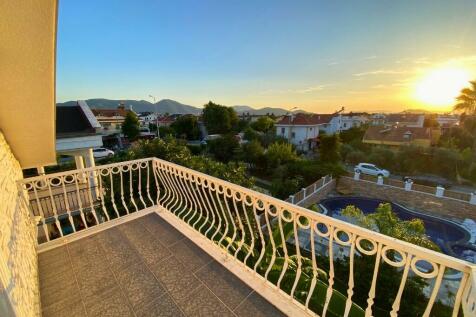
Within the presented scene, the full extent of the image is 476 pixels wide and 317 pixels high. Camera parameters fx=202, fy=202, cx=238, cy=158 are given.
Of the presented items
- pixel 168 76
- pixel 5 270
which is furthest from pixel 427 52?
pixel 168 76

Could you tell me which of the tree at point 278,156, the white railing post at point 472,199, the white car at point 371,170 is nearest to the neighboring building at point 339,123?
the white car at point 371,170

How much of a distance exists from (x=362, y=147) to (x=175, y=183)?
25.6 metres

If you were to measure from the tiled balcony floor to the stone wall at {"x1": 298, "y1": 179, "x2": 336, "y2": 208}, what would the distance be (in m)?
11.4

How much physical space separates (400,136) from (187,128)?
31.4m

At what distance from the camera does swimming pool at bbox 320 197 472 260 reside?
10.4m

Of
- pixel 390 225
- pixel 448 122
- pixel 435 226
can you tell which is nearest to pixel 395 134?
pixel 435 226

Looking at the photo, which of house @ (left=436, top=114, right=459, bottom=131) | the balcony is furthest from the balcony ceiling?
house @ (left=436, top=114, right=459, bottom=131)

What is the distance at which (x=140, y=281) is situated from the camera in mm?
2418

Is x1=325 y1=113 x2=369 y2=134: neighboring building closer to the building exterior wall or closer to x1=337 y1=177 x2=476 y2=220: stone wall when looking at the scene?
the building exterior wall

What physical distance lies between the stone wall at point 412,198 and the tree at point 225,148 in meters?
11.0

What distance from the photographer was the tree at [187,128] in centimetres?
3694

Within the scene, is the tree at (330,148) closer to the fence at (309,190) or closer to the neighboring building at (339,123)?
the fence at (309,190)

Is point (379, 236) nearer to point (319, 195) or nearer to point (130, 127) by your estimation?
point (319, 195)

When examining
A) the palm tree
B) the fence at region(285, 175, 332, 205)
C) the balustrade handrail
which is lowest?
the fence at region(285, 175, 332, 205)
